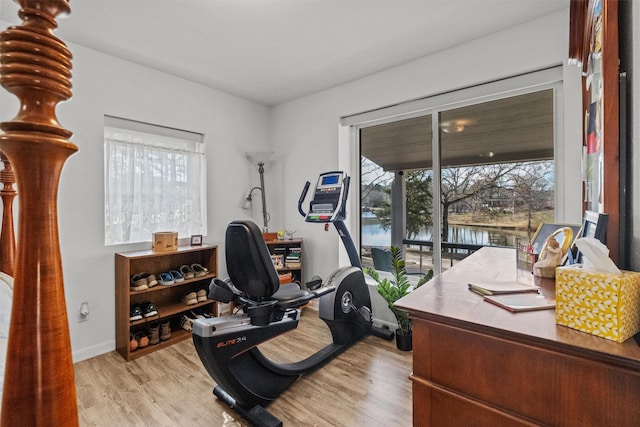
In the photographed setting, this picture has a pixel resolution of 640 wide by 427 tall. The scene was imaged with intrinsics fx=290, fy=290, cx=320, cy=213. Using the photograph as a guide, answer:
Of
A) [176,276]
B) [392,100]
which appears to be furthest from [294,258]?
[392,100]

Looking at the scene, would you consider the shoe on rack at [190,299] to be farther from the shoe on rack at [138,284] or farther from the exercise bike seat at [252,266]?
the exercise bike seat at [252,266]

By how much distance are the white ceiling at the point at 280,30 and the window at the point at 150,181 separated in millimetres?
691

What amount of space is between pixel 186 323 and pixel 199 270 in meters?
0.52

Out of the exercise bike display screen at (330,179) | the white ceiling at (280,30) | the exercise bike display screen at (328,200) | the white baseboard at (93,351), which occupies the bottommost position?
the white baseboard at (93,351)

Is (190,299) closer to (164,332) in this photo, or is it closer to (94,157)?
(164,332)

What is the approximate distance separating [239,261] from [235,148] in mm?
2174

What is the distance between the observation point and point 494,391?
2.39 ft

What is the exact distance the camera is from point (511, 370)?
71 centimetres

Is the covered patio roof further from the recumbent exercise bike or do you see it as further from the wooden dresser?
the wooden dresser

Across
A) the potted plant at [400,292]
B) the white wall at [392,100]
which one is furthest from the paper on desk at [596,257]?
the potted plant at [400,292]

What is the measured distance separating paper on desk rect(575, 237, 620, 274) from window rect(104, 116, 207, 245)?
3.19m

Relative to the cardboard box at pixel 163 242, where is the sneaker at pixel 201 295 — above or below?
below

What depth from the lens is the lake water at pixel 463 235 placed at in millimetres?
2509

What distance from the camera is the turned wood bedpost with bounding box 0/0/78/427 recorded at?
38 centimetres
